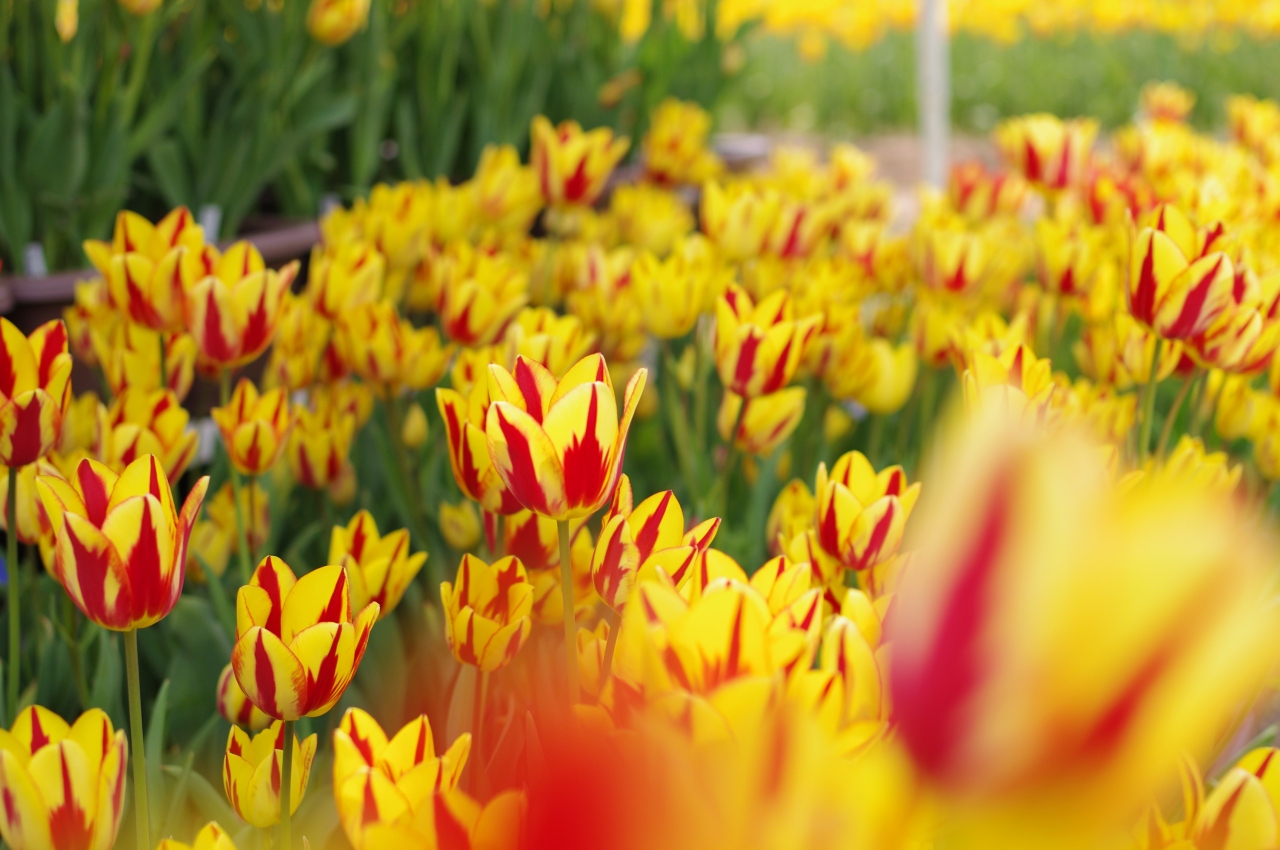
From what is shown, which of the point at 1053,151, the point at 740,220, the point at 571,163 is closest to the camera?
the point at 740,220

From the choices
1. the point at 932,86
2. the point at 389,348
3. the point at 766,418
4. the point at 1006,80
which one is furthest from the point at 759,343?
the point at 1006,80

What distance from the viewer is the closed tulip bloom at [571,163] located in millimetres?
1420

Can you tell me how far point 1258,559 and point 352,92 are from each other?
1955 mm

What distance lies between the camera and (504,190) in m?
1.47

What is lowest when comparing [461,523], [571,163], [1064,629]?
[461,523]

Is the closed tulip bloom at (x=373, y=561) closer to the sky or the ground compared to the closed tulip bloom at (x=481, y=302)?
closer to the ground

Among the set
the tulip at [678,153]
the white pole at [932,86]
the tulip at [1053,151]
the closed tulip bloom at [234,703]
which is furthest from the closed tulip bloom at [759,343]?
the white pole at [932,86]

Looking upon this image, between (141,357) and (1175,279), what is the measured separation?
0.83 meters

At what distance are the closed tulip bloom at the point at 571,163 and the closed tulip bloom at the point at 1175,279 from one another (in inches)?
31.1

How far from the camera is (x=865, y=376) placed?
1103 millimetres

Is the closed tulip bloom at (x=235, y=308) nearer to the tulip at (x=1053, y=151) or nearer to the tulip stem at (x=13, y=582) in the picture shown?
the tulip stem at (x=13, y=582)

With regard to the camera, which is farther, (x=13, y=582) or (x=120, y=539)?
Result: (x=13, y=582)

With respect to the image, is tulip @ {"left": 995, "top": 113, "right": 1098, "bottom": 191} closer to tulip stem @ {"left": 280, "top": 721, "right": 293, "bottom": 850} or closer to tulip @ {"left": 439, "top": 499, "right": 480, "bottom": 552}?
tulip @ {"left": 439, "top": 499, "right": 480, "bottom": 552}

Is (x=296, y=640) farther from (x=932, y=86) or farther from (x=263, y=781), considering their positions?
(x=932, y=86)
